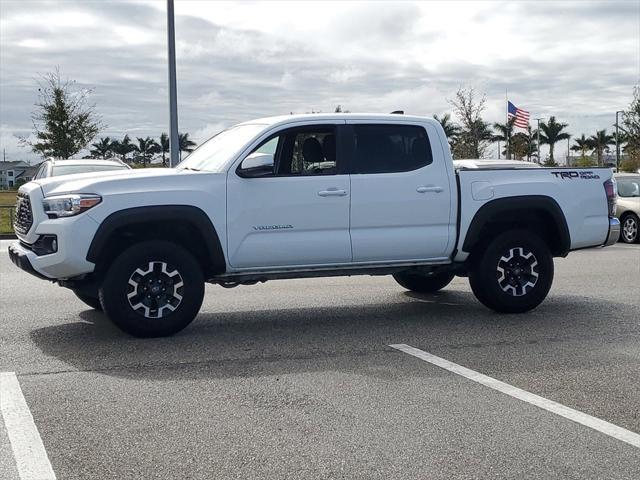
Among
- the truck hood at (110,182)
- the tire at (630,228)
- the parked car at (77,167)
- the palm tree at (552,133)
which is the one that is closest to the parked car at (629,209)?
the tire at (630,228)

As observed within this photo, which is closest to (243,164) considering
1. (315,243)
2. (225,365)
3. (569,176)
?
(315,243)

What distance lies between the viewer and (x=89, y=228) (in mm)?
7195

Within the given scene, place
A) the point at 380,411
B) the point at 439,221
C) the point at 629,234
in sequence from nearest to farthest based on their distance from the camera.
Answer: the point at 380,411 → the point at 439,221 → the point at 629,234

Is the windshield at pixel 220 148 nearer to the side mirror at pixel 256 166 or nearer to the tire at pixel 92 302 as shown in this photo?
the side mirror at pixel 256 166

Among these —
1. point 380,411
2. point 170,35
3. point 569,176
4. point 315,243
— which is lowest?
point 380,411

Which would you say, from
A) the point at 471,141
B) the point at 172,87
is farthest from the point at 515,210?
the point at 471,141

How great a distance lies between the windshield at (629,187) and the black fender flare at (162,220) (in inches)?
534

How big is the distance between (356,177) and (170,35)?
472 inches

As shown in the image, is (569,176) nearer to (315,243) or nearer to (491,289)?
(491,289)

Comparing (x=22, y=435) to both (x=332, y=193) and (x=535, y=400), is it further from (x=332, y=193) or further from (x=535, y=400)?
(x=332, y=193)

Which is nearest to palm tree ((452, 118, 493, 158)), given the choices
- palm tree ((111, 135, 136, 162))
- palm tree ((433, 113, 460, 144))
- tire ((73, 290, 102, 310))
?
palm tree ((433, 113, 460, 144))

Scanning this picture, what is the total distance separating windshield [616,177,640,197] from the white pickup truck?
10352mm

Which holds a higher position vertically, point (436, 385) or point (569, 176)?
point (569, 176)

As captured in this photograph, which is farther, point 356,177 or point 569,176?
point 569,176
